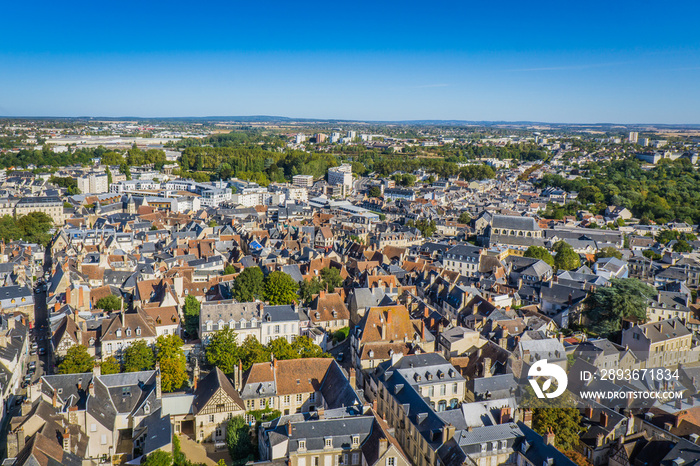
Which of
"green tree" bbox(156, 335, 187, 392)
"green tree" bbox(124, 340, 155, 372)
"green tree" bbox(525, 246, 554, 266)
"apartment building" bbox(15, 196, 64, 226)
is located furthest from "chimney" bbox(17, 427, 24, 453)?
"apartment building" bbox(15, 196, 64, 226)

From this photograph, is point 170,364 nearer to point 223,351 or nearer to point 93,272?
point 223,351

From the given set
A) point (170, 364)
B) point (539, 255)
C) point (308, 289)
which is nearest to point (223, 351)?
point (170, 364)

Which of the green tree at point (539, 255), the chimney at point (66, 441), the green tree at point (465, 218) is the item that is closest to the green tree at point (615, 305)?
the green tree at point (539, 255)

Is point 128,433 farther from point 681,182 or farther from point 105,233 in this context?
point 681,182

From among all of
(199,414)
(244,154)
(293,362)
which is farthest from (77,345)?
(244,154)

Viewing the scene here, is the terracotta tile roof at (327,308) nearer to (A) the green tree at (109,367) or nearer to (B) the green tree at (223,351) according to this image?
(B) the green tree at (223,351)
